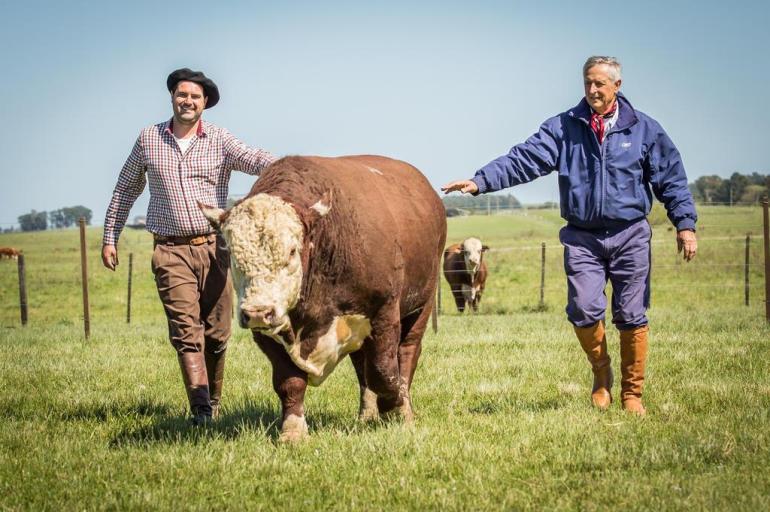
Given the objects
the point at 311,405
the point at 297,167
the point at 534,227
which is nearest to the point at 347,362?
the point at 311,405

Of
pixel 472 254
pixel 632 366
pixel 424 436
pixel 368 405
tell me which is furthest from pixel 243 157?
pixel 472 254

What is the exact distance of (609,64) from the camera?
650 centimetres

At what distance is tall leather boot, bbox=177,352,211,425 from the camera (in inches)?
254

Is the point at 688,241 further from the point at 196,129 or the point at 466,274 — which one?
the point at 466,274

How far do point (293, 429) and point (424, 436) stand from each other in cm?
91

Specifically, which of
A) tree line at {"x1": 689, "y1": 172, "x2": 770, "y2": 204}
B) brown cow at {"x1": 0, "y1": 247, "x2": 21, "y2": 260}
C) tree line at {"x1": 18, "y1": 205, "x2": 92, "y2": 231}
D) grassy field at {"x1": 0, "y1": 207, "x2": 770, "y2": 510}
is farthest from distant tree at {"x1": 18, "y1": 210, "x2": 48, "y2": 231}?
grassy field at {"x1": 0, "y1": 207, "x2": 770, "y2": 510}

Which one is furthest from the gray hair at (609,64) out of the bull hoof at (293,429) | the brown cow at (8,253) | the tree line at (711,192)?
the tree line at (711,192)

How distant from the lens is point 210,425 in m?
6.28

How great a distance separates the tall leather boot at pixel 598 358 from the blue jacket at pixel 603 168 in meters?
0.83

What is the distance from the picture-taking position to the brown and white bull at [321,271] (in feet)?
16.4

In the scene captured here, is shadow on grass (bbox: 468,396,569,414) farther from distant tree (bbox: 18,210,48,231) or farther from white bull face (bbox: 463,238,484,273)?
distant tree (bbox: 18,210,48,231)

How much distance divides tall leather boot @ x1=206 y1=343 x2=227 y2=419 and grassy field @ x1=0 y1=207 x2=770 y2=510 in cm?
20

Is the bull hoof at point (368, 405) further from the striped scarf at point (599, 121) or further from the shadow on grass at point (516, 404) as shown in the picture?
the striped scarf at point (599, 121)

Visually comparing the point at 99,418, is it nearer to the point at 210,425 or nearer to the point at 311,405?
the point at 210,425
